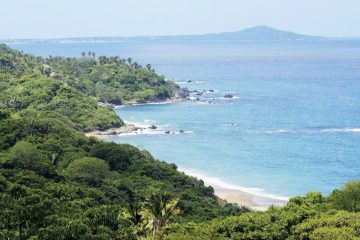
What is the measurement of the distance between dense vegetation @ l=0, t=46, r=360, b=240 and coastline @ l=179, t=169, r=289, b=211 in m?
3.75

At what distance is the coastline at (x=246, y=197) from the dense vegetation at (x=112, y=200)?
12.3ft

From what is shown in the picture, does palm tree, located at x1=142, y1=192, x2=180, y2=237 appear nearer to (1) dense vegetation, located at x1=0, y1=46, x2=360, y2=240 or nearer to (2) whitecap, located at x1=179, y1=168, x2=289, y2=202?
(1) dense vegetation, located at x1=0, y1=46, x2=360, y2=240

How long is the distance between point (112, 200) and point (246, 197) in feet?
78.3

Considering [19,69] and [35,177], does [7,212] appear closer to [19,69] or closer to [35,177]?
[35,177]

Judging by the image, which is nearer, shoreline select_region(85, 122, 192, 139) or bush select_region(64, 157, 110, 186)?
bush select_region(64, 157, 110, 186)

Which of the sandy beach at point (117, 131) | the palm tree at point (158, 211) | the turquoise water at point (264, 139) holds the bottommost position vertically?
the sandy beach at point (117, 131)

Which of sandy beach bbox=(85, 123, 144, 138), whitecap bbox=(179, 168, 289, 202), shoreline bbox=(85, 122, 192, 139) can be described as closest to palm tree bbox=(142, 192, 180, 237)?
whitecap bbox=(179, 168, 289, 202)

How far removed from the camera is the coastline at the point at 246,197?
71125 millimetres

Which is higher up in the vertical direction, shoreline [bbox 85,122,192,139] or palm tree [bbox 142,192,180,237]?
palm tree [bbox 142,192,180,237]

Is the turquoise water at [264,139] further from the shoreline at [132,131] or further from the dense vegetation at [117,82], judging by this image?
the dense vegetation at [117,82]

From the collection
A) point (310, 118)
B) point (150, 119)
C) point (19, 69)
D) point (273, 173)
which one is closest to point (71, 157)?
point (273, 173)

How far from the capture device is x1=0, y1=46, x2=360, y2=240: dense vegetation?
3334cm

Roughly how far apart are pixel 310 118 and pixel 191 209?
3269 inches

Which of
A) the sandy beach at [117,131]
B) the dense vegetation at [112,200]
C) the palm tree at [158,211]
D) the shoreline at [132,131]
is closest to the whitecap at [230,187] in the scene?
the dense vegetation at [112,200]
